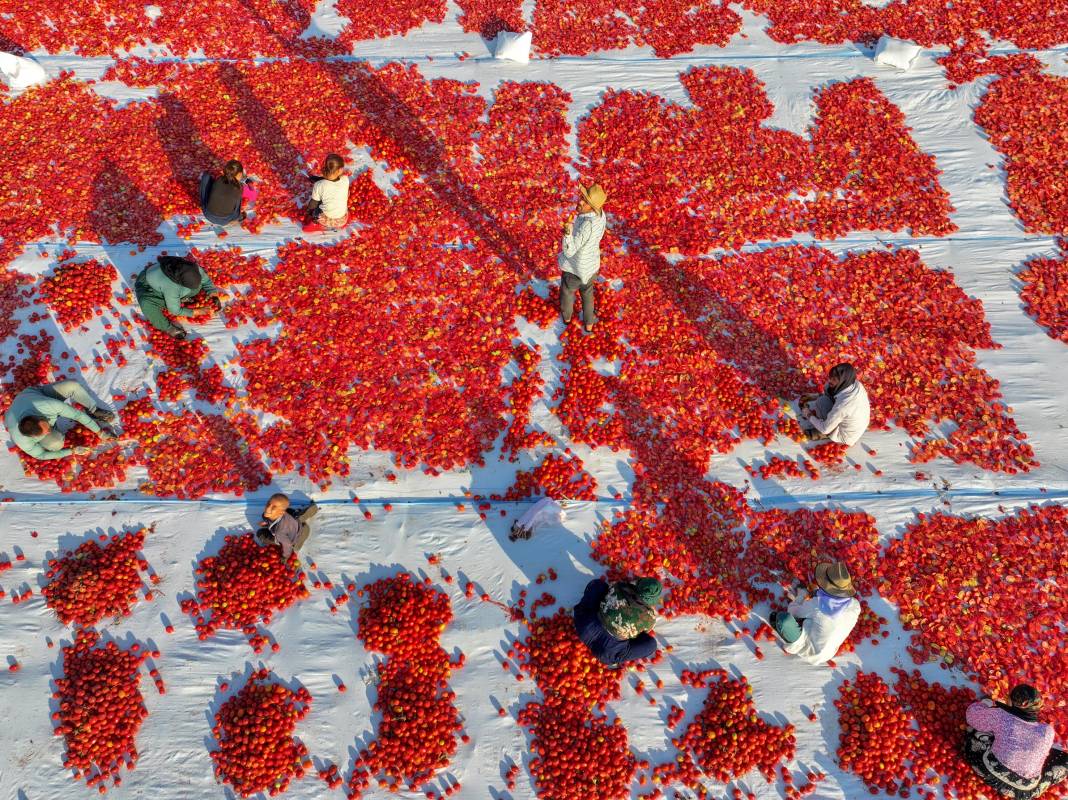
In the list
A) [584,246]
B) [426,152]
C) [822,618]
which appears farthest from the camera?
[426,152]

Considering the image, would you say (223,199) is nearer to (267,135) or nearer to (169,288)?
(169,288)

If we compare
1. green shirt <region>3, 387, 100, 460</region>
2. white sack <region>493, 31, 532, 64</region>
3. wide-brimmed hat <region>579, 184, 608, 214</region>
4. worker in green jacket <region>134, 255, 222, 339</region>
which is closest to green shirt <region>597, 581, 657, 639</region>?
wide-brimmed hat <region>579, 184, 608, 214</region>

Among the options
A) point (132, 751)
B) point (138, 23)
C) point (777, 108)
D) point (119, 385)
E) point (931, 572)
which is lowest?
point (132, 751)

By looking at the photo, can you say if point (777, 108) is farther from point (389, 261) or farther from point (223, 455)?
point (223, 455)

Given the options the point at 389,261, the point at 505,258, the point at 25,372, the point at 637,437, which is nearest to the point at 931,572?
the point at 637,437

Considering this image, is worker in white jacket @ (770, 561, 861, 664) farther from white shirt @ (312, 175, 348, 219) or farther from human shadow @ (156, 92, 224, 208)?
human shadow @ (156, 92, 224, 208)

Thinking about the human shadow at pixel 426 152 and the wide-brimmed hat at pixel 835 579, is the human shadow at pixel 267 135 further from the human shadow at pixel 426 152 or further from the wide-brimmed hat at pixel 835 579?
the wide-brimmed hat at pixel 835 579

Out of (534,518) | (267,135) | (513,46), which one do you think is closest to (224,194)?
(267,135)
